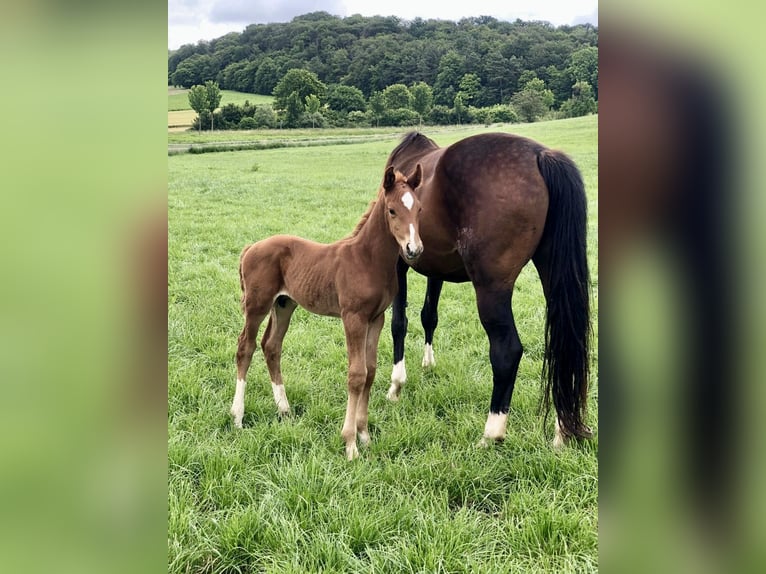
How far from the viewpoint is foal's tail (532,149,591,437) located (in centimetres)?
286

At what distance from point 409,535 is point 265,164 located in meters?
9.19

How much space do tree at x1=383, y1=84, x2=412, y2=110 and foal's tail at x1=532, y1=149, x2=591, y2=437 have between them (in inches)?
80.6

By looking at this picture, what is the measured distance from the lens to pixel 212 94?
2891 millimetres

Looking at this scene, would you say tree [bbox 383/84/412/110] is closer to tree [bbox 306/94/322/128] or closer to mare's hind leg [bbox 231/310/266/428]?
tree [bbox 306/94/322/128]

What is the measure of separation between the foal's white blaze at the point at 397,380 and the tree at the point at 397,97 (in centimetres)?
233

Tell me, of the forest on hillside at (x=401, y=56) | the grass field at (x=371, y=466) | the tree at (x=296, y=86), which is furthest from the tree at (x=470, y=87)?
the tree at (x=296, y=86)

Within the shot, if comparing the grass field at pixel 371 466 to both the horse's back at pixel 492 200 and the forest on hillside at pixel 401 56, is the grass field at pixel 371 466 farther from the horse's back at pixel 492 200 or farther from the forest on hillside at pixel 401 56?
the forest on hillside at pixel 401 56

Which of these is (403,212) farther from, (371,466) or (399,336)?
(399,336)

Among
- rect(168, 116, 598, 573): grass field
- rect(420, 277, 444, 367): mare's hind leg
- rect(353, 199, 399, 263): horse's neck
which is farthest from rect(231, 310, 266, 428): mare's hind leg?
rect(420, 277, 444, 367): mare's hind leg

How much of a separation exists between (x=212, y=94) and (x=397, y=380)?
7.64ft

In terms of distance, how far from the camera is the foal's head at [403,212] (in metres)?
2.43
